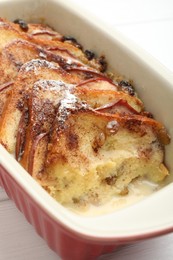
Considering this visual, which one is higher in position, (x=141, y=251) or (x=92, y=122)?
(x=92, y=122)

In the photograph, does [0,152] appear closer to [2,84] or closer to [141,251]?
[2,84]

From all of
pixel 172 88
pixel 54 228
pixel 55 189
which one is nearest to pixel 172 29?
pixel 172 88

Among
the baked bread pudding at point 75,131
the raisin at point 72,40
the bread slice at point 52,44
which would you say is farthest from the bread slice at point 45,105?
the raisin at point 72,40

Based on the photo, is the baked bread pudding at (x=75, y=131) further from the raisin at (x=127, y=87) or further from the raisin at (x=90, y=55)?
the raisin at (x=90, y=55)

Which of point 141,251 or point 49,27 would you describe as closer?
point 141,251

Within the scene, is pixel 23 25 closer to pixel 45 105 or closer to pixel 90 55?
pixel 90 55

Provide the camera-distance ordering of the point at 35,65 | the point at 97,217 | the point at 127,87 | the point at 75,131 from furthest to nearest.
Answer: the point at 127,87 < the point at 35,65 < the point at 75,131 < the point at 97,217

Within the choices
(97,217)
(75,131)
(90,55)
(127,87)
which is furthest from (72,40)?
(97,217)

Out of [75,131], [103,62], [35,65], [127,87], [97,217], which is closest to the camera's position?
[97,217]
